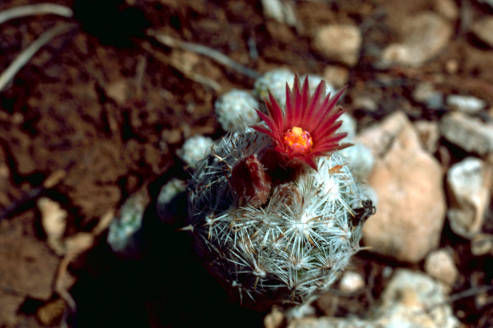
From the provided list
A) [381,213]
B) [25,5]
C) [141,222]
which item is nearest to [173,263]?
[141,222]

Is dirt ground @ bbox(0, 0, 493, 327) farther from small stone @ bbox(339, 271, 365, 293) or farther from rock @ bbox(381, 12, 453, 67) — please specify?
rock @ bbox(381, 12, 453, 67)

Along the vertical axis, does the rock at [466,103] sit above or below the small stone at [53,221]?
above

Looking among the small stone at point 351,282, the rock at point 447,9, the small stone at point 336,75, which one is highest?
the rock at point 447,9

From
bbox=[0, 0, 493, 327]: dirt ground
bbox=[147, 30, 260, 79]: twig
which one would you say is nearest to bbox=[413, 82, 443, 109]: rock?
bbox=[0, 0, 493, 327]: dirt ground

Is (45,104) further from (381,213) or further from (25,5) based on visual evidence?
(381,213)

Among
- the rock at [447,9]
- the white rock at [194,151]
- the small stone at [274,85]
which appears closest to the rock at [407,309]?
the white rock at [194,151]

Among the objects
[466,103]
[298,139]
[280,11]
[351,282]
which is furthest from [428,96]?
[298,139]

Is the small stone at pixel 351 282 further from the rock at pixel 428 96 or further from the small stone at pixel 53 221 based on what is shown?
the small stone at pixel 53 221
